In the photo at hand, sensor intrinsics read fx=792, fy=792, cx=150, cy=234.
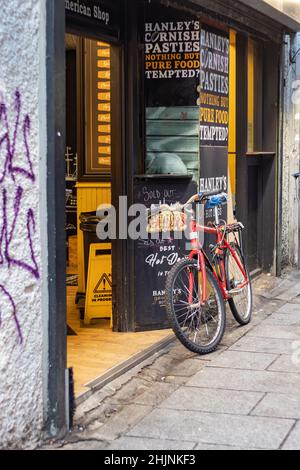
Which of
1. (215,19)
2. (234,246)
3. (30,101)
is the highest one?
(215,19)

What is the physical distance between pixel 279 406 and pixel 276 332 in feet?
7.15

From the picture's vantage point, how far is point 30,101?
4.43 meters

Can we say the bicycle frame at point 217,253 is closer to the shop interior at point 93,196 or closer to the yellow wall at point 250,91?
the shop interior at point 93,196


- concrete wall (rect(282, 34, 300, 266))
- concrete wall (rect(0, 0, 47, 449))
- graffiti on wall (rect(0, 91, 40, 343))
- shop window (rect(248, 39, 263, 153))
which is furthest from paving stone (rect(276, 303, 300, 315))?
graffiti on wall (rect(0, 91, 40, 343))

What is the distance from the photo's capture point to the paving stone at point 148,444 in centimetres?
446

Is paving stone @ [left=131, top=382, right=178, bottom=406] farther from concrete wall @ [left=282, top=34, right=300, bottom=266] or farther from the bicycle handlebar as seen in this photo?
concrete wall @ [left=282, top=34, right=300, bottom=266]

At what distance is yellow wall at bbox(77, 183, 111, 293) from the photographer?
8039 mm

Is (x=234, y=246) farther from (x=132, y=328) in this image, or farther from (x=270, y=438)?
(x=270, y=438)

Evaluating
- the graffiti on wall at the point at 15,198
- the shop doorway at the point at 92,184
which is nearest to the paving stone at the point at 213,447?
the graffiti on wall at the point at 15,198

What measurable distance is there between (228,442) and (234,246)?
10.2 feet

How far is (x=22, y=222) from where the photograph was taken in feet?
14.5

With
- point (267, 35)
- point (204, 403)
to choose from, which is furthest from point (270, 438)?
point (267, 35)

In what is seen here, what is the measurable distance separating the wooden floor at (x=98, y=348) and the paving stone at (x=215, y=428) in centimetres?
64
